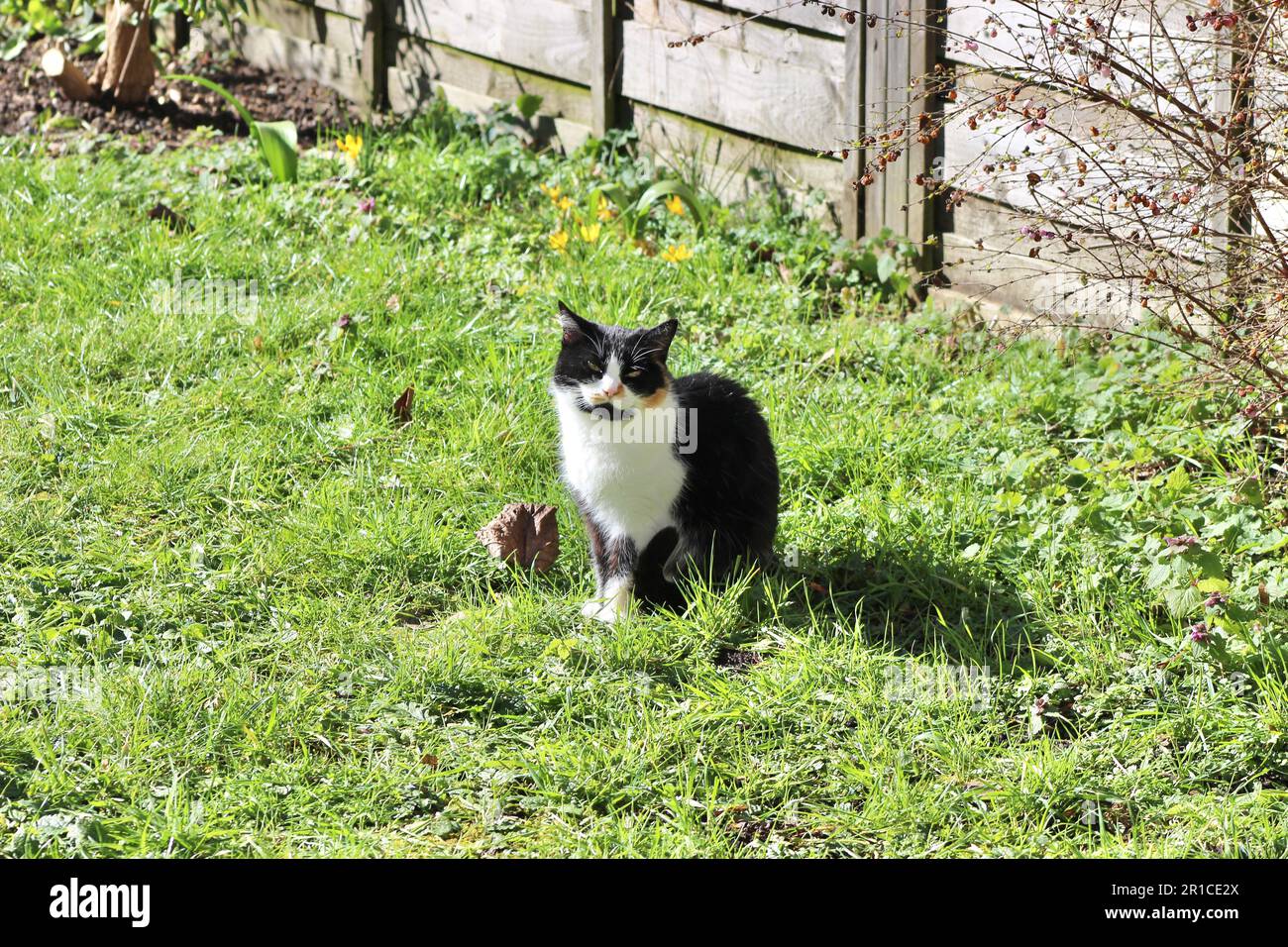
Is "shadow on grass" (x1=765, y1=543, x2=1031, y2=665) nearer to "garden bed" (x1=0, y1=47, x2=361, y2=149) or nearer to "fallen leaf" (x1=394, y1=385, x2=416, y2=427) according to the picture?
"fallen leaf" (x1=394, y1=385, x2=416, y2=427)

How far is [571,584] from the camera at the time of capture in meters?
3.55

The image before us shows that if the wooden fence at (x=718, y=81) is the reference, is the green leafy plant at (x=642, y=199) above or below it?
below

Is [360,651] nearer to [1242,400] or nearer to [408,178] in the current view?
[1242,400]

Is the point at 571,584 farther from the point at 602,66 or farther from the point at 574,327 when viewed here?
the point at 602,66

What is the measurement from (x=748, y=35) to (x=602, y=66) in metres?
0.78

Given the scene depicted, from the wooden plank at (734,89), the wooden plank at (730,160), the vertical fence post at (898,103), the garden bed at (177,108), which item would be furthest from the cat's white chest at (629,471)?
the garden bed at (177,108)

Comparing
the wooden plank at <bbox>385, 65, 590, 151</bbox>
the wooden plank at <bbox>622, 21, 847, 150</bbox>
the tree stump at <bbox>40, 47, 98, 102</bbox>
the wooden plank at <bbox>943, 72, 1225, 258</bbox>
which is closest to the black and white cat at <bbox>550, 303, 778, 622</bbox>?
the wooden plank at <bbox>943, 72, 1225, 258</bbox>

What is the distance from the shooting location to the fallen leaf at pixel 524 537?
356cm

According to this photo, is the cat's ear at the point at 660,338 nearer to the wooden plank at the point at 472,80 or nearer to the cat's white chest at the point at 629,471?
the cat's white chest at the point at 629,471

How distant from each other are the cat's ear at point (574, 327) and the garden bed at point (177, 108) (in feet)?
12.2

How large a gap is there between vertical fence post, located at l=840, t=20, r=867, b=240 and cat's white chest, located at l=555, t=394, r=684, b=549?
2.01 m

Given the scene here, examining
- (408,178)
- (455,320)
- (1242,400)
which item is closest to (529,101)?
(408,178)

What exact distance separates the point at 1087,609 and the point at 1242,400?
974mm

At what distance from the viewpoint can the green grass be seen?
2.70 meters
